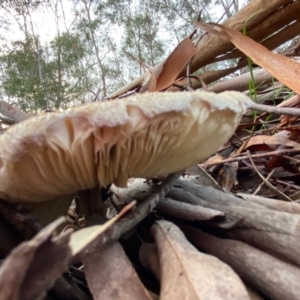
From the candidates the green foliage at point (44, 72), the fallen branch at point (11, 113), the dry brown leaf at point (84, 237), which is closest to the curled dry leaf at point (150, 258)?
the dry brown leaf at point (84, 237)

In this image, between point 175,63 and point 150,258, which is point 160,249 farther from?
point 175,63

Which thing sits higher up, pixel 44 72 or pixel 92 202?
pixel 44 72

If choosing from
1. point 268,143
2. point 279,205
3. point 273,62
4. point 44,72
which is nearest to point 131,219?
point 279,205

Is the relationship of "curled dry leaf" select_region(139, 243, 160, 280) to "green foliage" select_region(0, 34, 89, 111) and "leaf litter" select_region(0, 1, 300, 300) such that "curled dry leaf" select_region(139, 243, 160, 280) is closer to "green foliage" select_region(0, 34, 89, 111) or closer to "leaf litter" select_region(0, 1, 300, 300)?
"leaf litter" select_region(0, 1, 300, 300)

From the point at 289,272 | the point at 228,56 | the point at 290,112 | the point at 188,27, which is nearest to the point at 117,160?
the point at 289,272

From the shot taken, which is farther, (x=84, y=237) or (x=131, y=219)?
(x=131, y=219)

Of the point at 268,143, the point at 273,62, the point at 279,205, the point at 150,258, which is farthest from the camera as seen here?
the point at 268,143

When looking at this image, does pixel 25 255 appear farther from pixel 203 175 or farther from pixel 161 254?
pixel 203 175

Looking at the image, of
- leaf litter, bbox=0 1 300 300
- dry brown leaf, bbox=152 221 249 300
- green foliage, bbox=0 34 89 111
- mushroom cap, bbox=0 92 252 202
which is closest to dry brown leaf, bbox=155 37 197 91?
leaf litter, bbox=0 1 300 300
